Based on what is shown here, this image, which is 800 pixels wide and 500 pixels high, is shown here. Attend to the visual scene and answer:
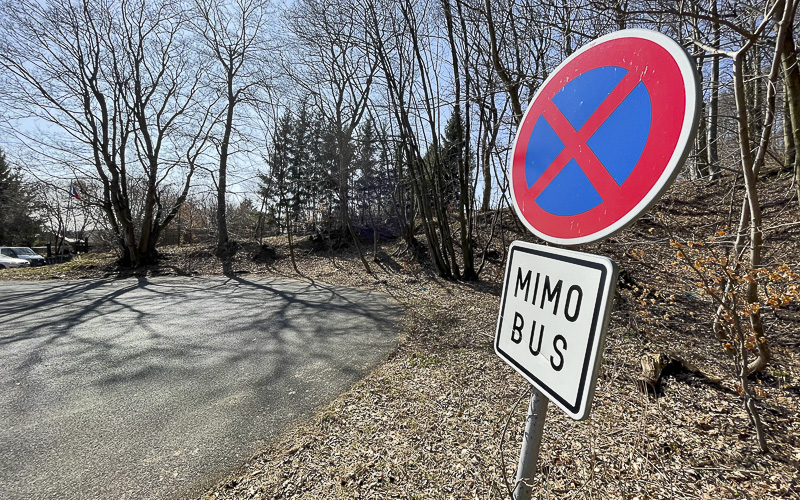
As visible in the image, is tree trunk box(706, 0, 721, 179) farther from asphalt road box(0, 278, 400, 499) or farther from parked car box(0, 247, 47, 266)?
parked car box(0, 247, 47, 266)

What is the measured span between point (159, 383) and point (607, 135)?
4566 millimetres

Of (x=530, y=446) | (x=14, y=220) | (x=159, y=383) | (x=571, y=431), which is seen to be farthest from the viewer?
(x=14, y=220)

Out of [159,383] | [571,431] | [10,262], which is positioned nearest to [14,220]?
[10,262]

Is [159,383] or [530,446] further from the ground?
[530,446]

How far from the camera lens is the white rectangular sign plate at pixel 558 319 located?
2.40 feet

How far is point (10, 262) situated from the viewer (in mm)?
15977

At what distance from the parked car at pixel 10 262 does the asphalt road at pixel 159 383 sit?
12.6m

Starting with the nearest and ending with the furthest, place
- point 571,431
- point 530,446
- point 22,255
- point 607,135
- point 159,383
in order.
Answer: point 607,135
point 530,446
point 571,431
point 159,383
point 22,255

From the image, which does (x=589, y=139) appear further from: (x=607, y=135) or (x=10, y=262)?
(x=10, y=262)

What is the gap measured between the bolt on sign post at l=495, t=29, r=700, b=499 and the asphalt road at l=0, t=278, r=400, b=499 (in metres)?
2.49

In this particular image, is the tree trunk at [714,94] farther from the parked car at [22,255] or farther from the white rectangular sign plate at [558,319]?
the parked car at [22,255]

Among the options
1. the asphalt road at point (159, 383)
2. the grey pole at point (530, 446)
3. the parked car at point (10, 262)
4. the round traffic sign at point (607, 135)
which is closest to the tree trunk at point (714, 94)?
the round traffic sign at point (607, 135)

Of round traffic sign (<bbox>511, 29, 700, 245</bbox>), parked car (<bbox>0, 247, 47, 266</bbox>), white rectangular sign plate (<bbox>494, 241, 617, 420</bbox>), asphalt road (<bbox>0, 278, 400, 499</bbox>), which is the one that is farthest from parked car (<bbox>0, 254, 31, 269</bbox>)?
round traffic sign (<bbox>511, 29, 700, 245</bbox>)

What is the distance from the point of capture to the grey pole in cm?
94
